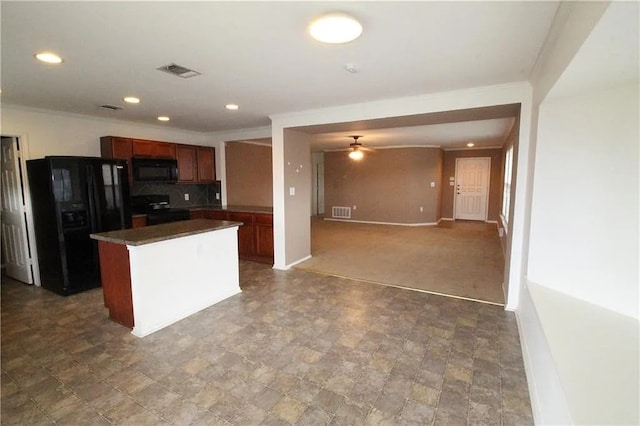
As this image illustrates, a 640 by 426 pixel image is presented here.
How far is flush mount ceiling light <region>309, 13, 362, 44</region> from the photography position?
1697 millimetres

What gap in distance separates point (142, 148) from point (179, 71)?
2.74 meters

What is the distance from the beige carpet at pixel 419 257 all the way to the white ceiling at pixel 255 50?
2.16 metres

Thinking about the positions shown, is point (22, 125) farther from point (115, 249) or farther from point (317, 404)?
point (317, 404)

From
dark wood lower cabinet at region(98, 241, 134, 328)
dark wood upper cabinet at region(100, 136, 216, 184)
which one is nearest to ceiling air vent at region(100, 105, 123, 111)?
dark wood upper cabinet at region(100, 136, 216, 184)

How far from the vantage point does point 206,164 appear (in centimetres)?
580

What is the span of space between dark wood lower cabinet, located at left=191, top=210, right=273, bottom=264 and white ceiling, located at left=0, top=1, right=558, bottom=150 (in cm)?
198

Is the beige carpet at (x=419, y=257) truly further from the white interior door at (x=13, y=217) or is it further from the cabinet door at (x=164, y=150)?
the white interior door at (x=13, y=217)

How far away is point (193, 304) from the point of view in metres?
3.18

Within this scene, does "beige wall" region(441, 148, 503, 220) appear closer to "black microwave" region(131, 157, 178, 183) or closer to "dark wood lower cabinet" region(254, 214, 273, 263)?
"dark wood lower cabinet" region(254, 214, 273, 263)

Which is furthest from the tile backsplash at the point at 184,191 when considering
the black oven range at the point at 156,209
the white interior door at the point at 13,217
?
the white interior door at the point at 13,217

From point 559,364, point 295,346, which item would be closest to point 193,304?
point 295,346

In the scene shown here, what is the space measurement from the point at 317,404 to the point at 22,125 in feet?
16.0

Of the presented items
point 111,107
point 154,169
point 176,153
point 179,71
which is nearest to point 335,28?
point 179,71

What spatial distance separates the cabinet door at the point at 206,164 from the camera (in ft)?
18.6
